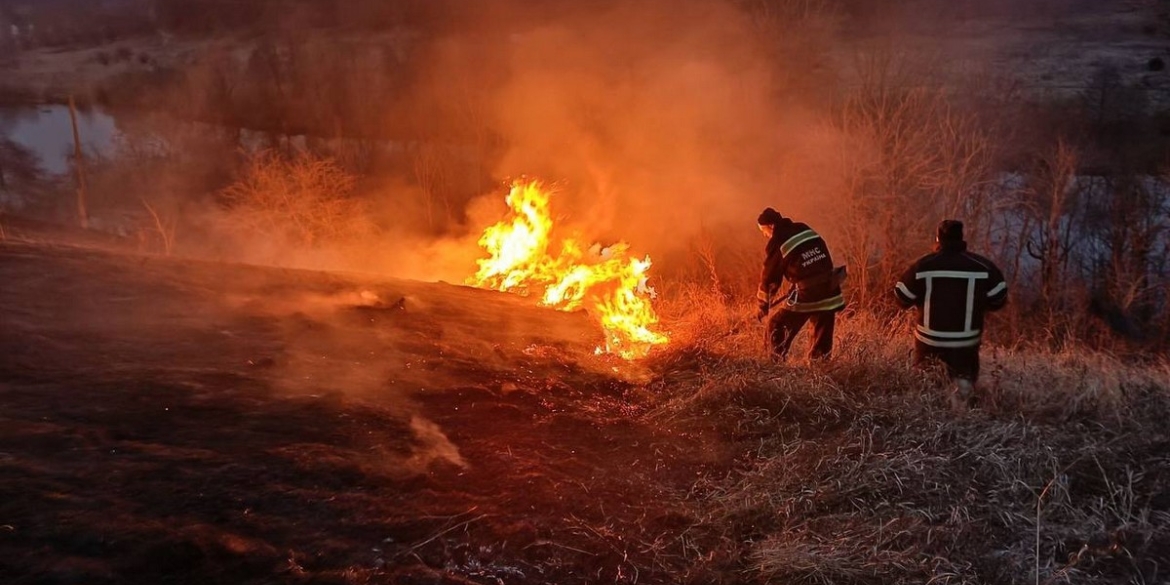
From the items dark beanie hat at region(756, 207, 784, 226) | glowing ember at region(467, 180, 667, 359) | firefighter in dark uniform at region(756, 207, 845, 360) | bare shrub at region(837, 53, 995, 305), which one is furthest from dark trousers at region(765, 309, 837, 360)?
bare shrub at region(837, 53, 995, 305)

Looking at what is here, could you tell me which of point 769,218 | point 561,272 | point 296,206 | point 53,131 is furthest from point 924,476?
point 53,131

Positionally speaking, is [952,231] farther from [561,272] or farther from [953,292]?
[561,272]

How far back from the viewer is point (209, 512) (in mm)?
3150

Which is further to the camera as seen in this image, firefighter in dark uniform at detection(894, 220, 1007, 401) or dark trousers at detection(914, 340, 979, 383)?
dark trousers at detection(914, 340, 979, 383)

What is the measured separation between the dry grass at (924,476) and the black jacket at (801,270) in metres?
0.69

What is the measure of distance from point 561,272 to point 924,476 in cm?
728

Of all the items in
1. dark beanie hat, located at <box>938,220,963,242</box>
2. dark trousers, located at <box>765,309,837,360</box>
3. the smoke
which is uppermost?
the smoke

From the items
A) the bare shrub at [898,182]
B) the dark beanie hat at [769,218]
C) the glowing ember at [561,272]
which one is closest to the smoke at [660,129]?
the bare shrub at [898,182]

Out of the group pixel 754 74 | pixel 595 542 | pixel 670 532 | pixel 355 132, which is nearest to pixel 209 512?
pixel 595 542

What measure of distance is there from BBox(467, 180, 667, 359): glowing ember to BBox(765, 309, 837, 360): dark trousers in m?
1.47

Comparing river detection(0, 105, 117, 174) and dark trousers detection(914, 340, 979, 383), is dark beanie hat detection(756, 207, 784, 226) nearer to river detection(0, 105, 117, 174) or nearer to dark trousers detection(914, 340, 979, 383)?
dark trousers detection(914, 340, 979, 383)

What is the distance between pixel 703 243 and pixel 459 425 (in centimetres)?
1461

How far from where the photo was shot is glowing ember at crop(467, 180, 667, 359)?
9.06 m

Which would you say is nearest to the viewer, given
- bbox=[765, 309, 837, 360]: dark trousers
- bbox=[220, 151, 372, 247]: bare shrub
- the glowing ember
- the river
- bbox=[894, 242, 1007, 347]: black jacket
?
bbox=[894, 242, 1007, 347]: black jacket
